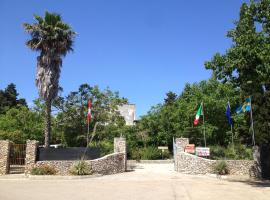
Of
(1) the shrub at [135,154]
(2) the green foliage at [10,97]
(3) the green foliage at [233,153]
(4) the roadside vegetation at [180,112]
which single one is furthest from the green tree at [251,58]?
(2) the green foliage at [10,97]

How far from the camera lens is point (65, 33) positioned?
27.3 meters

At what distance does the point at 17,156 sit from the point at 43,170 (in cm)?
297

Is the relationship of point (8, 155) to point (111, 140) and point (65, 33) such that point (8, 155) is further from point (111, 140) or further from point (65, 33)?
point (111, 140)

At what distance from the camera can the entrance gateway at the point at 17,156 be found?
23.0 m

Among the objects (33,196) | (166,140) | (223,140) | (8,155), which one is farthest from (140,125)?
(33,196)

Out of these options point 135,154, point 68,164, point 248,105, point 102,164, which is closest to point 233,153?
point 248,105

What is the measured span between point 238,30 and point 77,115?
69.6 ft

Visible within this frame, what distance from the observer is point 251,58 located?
18.1 m

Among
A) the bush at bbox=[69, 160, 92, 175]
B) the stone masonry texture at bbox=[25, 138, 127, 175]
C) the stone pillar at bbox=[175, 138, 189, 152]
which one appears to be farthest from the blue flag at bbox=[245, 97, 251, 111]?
the bush at bbox=[69, 160, 92, 175]

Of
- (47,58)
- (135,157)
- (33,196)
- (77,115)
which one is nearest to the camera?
(33,196)

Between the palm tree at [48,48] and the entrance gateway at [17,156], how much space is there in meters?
3.60

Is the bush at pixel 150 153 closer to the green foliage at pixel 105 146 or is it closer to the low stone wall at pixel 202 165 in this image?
the green foliage at pixel 105 146

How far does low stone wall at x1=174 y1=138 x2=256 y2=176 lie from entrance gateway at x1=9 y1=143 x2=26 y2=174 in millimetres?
11654

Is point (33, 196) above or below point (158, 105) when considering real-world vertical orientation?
below
